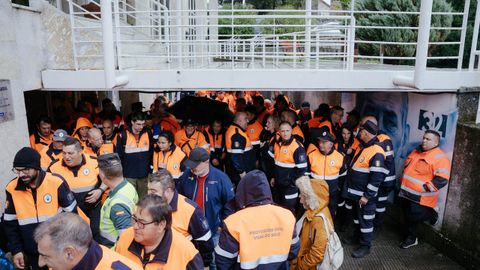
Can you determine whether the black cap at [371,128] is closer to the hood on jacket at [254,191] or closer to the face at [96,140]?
the hood on jacket at [254,191]

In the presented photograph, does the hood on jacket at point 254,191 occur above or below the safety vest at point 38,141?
above

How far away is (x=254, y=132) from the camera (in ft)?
24.3

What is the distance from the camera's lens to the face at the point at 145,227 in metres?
2.43

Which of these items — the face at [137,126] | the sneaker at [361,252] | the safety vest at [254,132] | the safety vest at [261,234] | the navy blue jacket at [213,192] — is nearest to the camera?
the safety vest at [261,234]

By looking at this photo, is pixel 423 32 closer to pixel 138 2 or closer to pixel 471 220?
pixel 471 220

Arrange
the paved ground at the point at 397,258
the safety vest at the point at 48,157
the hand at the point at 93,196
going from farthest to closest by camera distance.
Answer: the paved ground at the point at 397,258
the safety vest at the point at 48,157
the hand at the point at 93,196

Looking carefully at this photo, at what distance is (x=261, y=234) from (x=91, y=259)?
1.19m

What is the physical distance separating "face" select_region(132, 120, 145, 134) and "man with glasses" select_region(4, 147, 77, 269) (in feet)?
7.49

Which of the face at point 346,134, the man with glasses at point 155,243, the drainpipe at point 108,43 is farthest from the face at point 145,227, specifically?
the face at point 346,134

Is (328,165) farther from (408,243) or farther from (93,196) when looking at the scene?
(93,196)

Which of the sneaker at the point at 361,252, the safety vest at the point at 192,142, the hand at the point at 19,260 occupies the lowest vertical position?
the sneaker at the point at 361,252

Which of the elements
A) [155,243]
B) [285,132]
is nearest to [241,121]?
[285,132]

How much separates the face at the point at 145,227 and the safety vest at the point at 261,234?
554 millimetres

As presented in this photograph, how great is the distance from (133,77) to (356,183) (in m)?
3.72
